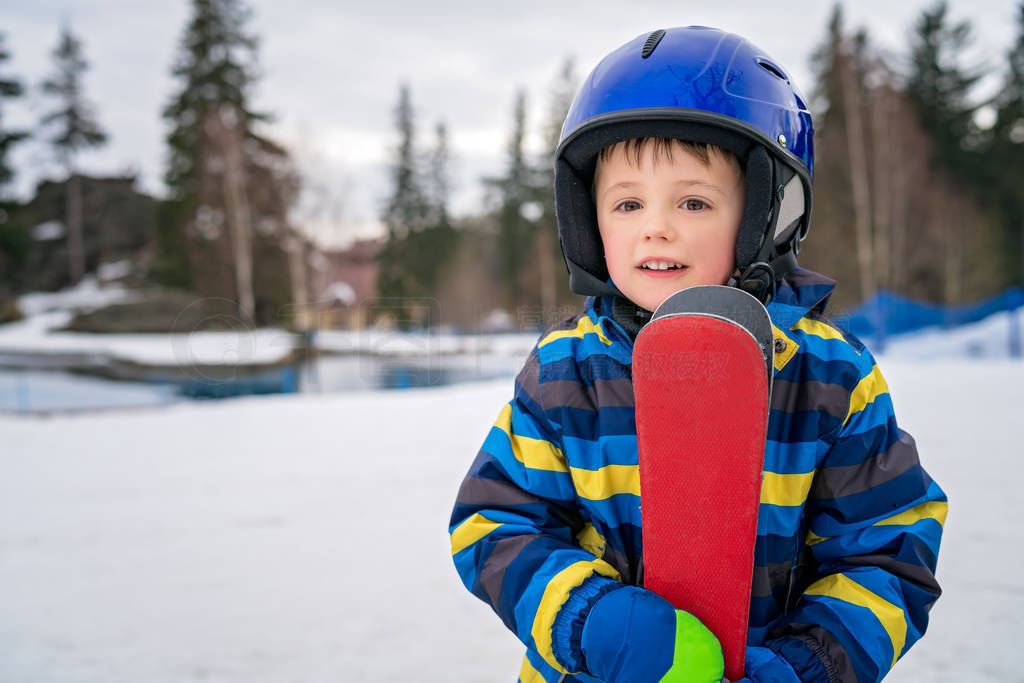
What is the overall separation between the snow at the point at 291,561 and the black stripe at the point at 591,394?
1.44 meters

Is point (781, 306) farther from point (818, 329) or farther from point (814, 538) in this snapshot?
point (814, 538)

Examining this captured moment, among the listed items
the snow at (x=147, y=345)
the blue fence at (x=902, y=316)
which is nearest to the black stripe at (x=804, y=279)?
the blue fence at (x=902, y=316)

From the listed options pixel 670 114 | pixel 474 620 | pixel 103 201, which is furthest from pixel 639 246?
pixel 103 201

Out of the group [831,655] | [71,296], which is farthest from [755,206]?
[71,296]

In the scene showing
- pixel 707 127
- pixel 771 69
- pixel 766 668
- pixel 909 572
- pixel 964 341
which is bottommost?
pixel 964 341

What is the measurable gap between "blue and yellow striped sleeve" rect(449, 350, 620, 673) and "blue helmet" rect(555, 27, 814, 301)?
11.9 inches

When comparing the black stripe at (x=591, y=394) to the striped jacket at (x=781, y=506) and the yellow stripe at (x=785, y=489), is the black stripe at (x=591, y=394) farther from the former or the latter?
the yellow stripe at (x=785, y=489)

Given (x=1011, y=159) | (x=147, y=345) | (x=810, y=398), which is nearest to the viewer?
(x=810, y=398)

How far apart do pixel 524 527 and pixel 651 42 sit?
0.87m

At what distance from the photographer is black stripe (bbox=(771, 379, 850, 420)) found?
3.24ft

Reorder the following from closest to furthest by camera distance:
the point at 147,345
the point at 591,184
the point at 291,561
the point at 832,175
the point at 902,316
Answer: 1. the point at 591,184
2. the point at 291,561
3. the point at 902,316
4. the point at 147,345
5. the point at 832,175

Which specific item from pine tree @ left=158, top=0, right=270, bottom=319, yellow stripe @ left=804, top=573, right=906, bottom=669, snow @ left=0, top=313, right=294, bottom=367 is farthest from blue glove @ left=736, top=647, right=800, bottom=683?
pine tree @ left=158, top=0, right=270, bottom=319

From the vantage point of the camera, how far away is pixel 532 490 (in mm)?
1041

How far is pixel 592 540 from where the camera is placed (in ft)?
3.57
